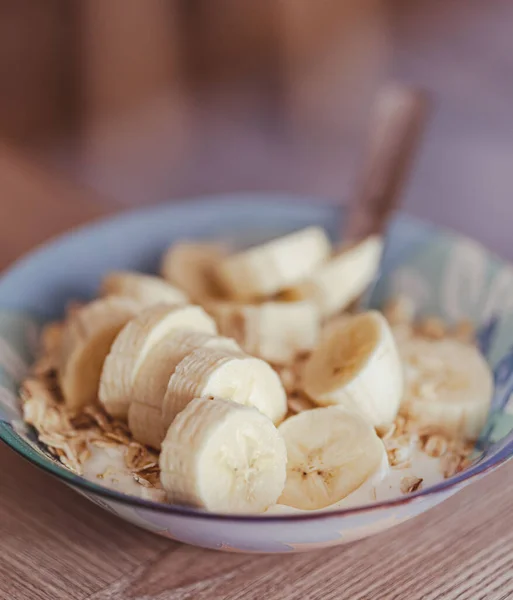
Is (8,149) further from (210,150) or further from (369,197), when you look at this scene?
(210,150)

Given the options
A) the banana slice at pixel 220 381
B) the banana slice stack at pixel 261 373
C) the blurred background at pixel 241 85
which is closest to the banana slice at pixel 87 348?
the banana slice stack at pixel 261 373

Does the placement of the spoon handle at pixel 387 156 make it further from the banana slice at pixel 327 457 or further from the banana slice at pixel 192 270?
the banana slice at pixel 327 457

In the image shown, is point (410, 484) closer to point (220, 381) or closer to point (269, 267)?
point (220, 381)

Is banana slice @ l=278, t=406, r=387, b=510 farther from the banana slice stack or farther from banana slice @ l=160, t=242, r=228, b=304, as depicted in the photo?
banana slice @ l=160, t=242, r=228, b=304

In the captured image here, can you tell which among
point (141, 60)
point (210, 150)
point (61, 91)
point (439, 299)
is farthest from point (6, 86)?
point (439, 299)

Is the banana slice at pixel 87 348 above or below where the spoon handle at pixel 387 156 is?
below
